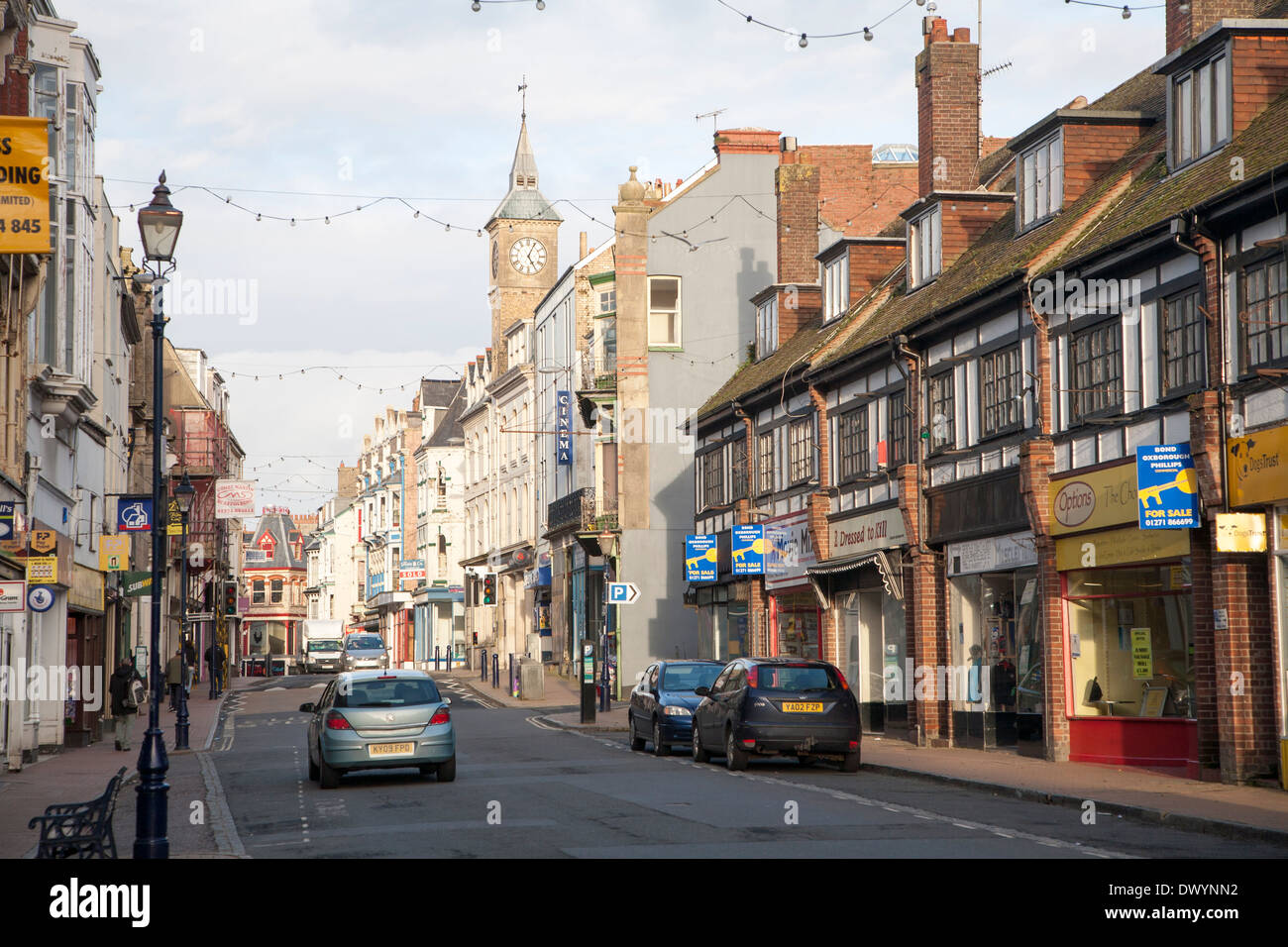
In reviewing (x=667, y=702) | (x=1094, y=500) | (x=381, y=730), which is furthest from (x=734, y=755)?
(x=1094, y=500)

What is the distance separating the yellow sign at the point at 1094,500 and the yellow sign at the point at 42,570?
586 inches

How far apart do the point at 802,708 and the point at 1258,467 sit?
7099 millimetres

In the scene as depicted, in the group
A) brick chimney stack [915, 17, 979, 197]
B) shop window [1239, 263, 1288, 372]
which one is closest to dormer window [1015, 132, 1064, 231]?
brick chimney stack [915, 17, 979, 197]

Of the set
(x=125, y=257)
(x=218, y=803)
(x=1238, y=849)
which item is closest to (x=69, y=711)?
(x=218, y=803)

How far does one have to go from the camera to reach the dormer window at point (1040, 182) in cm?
2553

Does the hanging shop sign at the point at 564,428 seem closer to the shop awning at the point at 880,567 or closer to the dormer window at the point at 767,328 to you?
the dormer window at the point at 767,328

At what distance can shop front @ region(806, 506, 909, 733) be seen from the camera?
29406mm

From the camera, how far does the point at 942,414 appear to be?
27281mm

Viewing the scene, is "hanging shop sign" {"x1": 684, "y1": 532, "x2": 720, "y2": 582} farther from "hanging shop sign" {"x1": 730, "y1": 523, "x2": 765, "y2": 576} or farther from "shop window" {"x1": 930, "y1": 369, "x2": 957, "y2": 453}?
"shop window" {"x1": 930, "y1": 369, "x2": 957, "y2": 453}

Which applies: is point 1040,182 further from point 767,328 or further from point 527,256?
point 527,256

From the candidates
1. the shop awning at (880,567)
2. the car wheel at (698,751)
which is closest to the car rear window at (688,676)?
the car wheel at (698,751)
